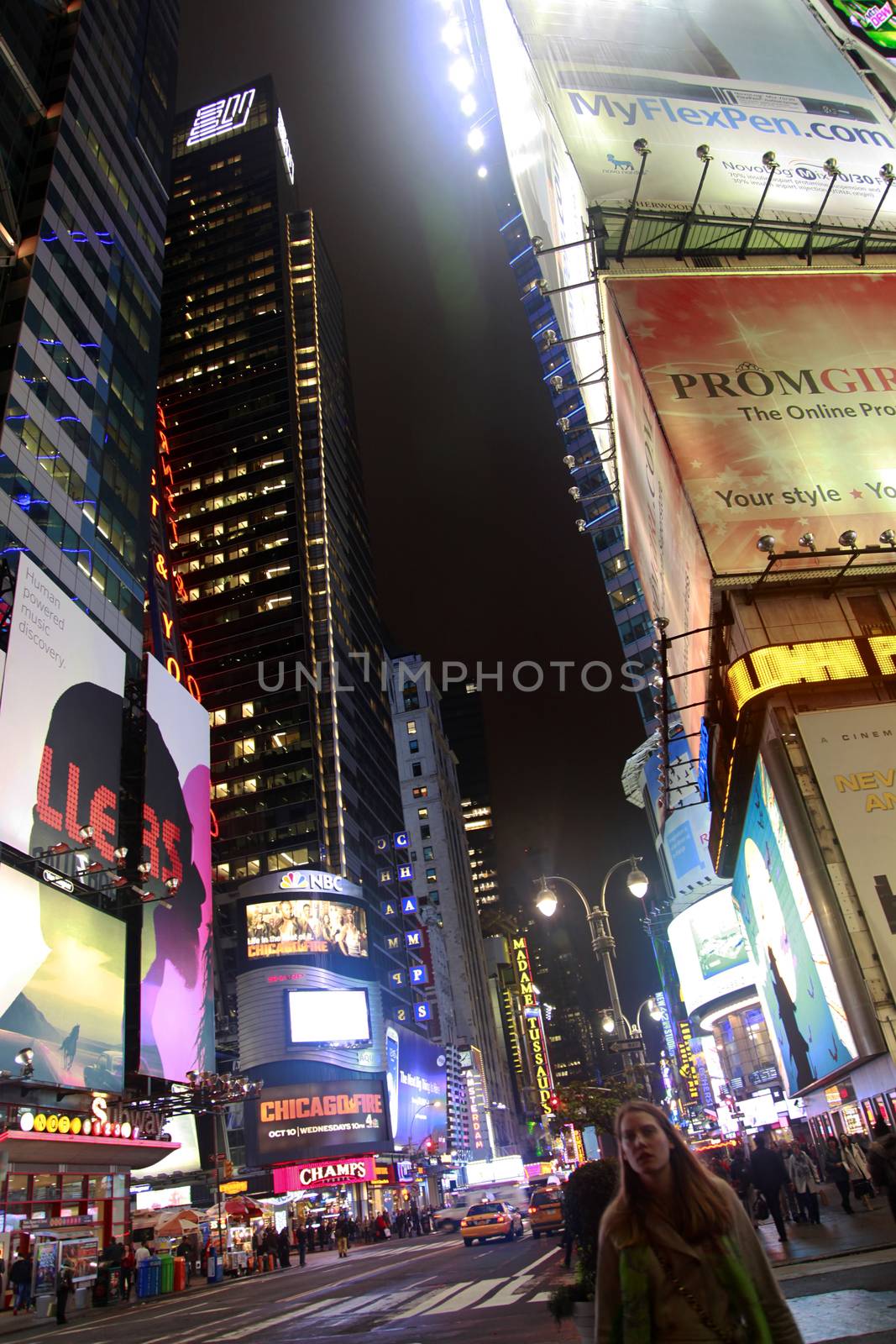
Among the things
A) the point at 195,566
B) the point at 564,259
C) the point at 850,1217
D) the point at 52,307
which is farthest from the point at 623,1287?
the point at 195,566

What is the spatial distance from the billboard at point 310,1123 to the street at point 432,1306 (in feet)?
129

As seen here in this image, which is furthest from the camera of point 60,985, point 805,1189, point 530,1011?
point 530,1011

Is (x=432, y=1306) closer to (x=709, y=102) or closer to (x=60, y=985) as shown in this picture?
(x=60, y=985)

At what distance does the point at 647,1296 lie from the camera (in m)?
3.47

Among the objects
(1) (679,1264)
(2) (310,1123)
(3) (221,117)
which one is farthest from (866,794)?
(3) (221,117)

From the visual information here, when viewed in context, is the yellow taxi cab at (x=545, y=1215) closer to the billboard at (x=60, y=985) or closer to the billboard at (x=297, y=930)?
the billboard at (x=60, y=985)

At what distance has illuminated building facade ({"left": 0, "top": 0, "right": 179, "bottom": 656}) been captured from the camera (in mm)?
45906

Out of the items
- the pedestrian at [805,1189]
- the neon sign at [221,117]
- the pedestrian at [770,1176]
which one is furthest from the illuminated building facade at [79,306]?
the neon sign at [221,117]

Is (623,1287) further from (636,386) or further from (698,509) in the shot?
(636,386)

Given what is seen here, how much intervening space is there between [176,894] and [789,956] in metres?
32.0

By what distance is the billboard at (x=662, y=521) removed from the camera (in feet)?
79.2

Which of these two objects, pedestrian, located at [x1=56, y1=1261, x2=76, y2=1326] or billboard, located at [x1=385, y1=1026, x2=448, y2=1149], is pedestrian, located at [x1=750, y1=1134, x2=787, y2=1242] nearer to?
pedestrian, located at [x1=56, y1=1261, x2=76, y2=1326]

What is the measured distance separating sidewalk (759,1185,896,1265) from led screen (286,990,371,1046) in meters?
53.2

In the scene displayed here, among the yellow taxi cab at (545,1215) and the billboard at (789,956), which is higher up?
the billboard at (789,956)
